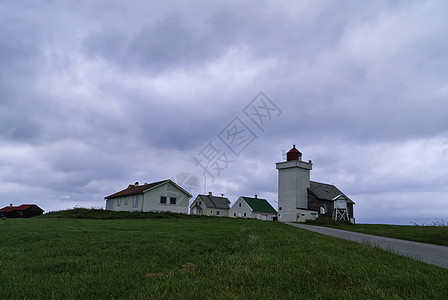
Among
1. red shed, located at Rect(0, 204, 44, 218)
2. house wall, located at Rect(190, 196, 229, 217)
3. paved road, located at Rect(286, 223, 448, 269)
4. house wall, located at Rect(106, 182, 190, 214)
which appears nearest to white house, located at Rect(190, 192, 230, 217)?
house wall, located at Rect(190, 196, 229, 217)

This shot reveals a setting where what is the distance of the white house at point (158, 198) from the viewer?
39.2m

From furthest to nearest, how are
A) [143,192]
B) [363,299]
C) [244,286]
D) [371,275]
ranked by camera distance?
[143,192]
[371,275]
[244,286]
[363,299]

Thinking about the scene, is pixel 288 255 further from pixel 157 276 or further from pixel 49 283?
pixel 49 283

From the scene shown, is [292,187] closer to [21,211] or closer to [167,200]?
[167,200]

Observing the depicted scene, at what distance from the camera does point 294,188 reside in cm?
4891

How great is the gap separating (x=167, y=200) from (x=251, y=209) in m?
22.1

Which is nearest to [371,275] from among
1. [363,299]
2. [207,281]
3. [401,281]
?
[401,281]

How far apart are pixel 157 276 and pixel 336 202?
47.9 m

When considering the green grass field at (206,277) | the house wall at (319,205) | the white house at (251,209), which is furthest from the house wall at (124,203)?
the green grass field at (206,277)

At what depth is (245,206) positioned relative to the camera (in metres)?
60.0

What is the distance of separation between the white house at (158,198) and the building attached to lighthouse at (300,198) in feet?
52.7

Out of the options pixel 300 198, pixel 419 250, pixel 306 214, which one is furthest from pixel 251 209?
pixel 419 250

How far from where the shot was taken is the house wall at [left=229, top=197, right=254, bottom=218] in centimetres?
5916

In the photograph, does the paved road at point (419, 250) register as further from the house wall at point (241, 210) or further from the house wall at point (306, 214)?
the house wall at point (241, 210)
